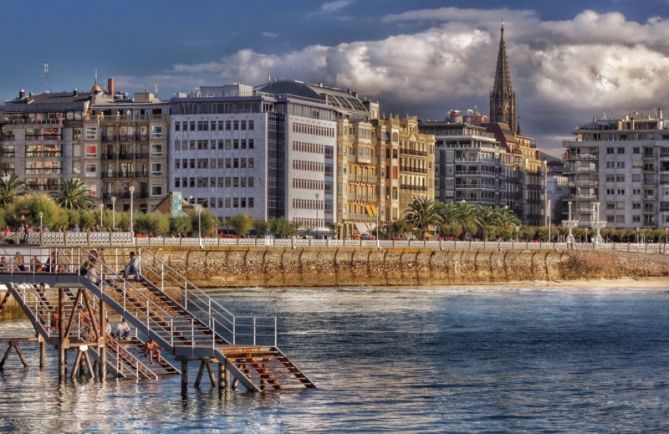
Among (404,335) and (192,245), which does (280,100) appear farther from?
(404,335)

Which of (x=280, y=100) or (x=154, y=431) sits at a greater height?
(x=280, y=100)

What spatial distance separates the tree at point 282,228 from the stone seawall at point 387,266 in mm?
25176

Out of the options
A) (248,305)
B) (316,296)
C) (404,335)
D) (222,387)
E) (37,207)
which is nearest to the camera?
(222,387)

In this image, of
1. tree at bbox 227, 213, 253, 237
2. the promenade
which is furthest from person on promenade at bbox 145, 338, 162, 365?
tree at bbox 227, 213, 253, 237

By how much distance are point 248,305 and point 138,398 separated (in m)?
62.4

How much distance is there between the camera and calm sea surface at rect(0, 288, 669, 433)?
50562 millimetres

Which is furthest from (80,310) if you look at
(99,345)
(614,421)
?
(614,421)

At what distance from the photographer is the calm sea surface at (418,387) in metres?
50.6

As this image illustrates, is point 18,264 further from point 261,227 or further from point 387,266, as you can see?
point 261,227

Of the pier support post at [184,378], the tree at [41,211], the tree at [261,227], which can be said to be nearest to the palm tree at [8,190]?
the tree at [41,211]

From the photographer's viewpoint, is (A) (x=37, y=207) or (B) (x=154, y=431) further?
(A) (x=37, y=207)

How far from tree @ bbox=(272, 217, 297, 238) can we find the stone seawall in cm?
2518

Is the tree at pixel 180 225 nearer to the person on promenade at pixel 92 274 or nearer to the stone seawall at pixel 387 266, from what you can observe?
the stone seawall at pixel 387 266

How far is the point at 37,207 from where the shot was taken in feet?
498
